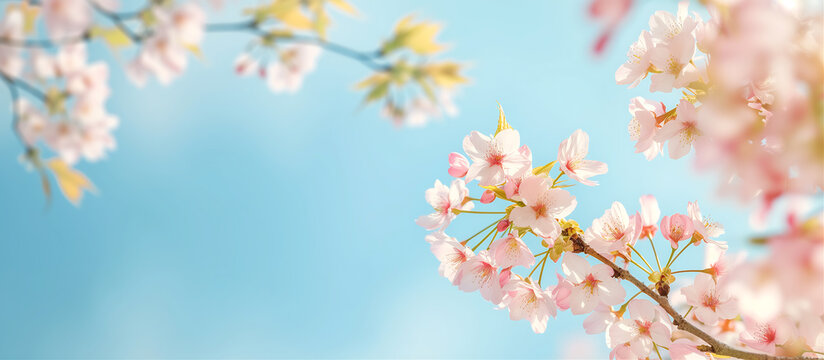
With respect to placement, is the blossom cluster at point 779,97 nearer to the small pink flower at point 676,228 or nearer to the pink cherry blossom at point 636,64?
the pink cherry blossom at point 636,64

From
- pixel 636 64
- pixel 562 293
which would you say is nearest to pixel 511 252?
pixel 562 293

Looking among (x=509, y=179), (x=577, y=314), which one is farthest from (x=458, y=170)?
(x=577, y=314)

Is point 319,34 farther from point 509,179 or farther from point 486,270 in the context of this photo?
point 486,270

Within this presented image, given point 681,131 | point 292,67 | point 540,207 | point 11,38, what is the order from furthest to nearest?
point 681,131, point 540,207, point 292,67, point 11,38

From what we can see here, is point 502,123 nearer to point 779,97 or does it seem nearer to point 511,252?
point 511,252

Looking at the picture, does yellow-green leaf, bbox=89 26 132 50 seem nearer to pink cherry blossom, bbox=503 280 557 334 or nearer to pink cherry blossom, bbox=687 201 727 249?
pink cherry blossom, bbox=503 280 557 334
